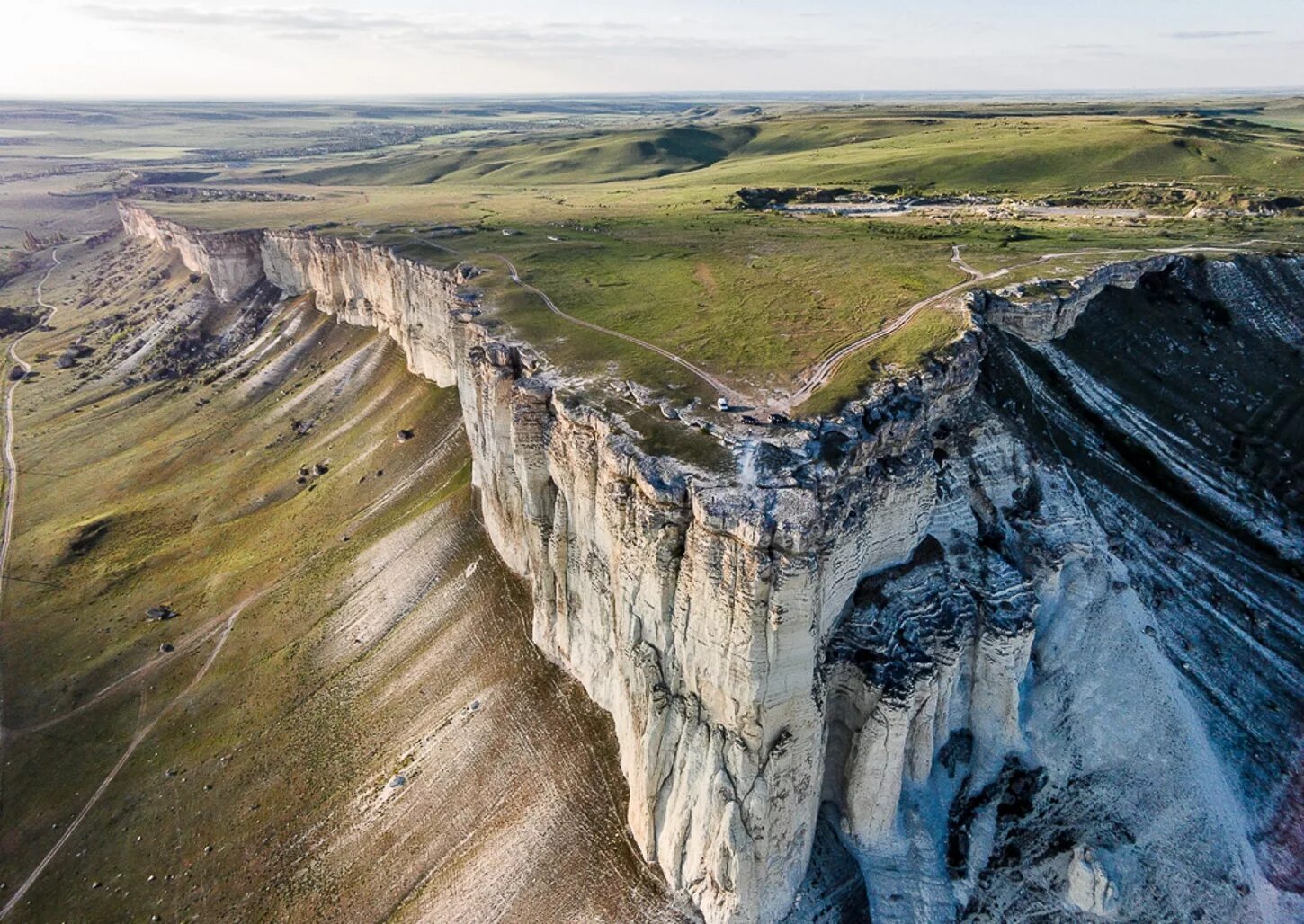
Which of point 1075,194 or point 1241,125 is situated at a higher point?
point 1241,125

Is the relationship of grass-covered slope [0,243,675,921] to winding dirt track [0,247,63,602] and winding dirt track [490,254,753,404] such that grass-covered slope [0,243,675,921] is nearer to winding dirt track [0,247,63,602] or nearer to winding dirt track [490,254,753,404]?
winding dirt track [0,247,63,602]

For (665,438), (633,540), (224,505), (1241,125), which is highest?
(1241,125)

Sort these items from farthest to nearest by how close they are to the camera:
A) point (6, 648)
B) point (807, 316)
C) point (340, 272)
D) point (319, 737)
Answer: point (340, 272) → point (6, 648) → point (807, 316) → point (319, 737)

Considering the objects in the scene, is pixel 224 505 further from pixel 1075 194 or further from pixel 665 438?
pixel 1075 194

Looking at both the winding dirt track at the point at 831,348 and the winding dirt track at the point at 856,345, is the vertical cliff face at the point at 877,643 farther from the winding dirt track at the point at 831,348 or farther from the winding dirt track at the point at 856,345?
the winding dirt track at the point at 831,348

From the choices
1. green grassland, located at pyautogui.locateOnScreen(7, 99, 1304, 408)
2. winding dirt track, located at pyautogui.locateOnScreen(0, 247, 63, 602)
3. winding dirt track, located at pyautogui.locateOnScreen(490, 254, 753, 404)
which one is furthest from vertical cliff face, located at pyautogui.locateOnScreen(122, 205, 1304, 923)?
winding dirt track, located at pyautogui.locateOnScreen(0, 247, 63, 602)

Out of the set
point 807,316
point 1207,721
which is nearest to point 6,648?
point 807,316
